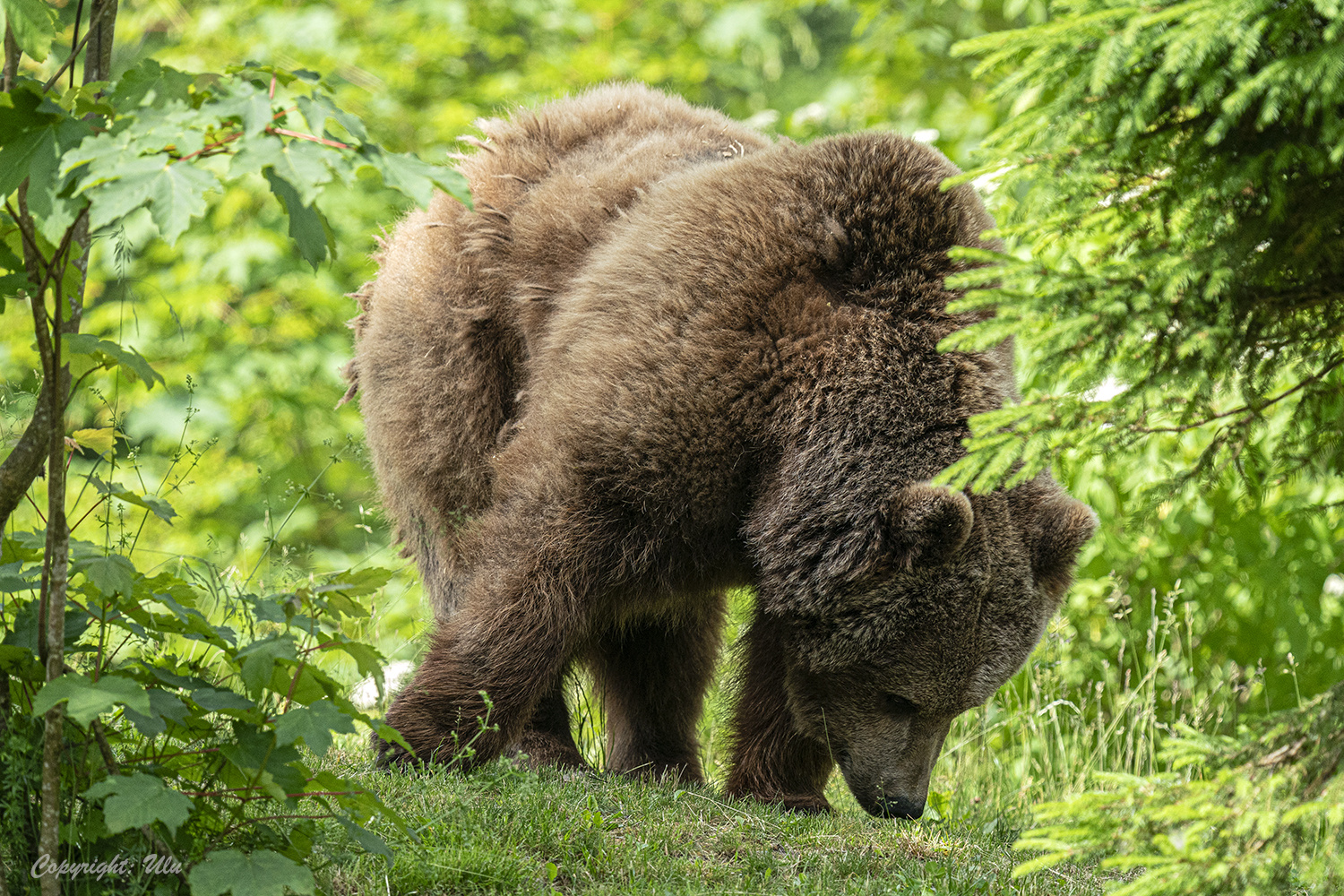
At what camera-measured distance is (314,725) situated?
2.21 m

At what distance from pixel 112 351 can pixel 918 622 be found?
238 cm

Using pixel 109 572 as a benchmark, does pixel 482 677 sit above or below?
below

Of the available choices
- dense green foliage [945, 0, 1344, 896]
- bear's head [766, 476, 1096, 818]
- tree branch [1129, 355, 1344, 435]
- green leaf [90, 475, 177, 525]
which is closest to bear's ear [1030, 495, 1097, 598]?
bear's head [766, 476, 1096, 818]

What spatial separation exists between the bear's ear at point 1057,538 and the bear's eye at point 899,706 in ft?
1.93

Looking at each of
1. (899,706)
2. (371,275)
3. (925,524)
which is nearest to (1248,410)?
(925,524)

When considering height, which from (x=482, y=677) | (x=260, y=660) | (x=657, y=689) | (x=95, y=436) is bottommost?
(x=657, y=689)

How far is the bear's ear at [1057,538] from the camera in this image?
3.83 m

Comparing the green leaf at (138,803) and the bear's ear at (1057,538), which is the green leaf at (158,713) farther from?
the bear's ear at (1057,538)

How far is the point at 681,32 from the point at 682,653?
11.4 m

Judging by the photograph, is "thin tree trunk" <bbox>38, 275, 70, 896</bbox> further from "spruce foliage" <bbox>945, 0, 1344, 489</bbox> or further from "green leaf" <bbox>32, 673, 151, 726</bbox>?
"spruce foliage" <bbox>945, 0, 1344, 489</bbox>

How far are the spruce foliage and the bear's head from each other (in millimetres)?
1013

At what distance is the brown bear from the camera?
3.56 metres

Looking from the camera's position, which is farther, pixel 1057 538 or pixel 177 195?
pixel 1057 538

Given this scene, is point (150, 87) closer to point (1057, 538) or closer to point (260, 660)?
point (260, 660)
